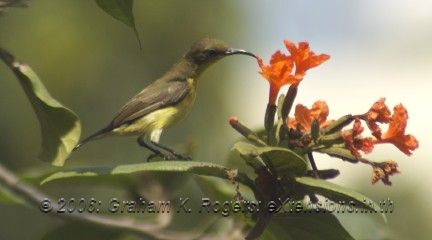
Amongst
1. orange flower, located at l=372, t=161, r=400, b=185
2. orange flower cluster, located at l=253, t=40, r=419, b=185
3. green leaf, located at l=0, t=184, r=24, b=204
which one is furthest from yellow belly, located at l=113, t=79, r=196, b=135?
orange flower, located at l=372, t=161, r=400, b=185

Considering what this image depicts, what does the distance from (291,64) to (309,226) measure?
0.54 meters

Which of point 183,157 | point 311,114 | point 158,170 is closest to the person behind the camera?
point 158,170

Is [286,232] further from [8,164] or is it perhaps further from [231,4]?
[231,4]

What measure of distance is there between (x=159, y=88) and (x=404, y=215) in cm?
529

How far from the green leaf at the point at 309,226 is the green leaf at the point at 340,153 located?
23cm

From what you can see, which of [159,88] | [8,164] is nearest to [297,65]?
[159,88]

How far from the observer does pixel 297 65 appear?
3.39 meters

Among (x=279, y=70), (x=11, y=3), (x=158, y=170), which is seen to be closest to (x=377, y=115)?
(x=279, y=70)

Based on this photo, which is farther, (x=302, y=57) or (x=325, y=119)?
(x=325, y=119)

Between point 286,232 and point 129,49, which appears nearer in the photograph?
point 286,232

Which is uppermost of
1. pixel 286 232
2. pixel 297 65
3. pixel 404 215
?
pixel 297 65

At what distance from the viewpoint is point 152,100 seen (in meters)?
5.62

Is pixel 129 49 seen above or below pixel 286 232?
below

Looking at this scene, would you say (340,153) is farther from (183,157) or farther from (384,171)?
(183,157)
